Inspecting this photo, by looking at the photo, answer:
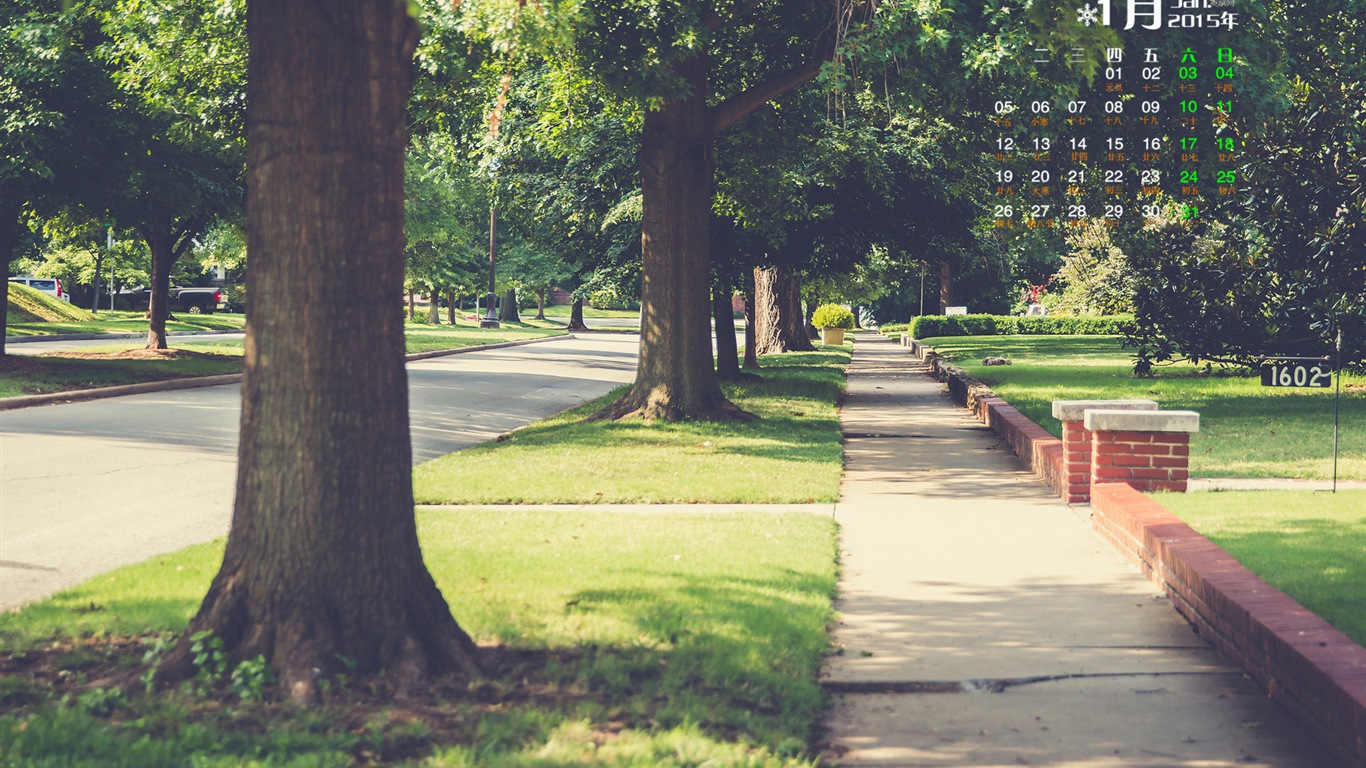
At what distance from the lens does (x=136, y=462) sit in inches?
510

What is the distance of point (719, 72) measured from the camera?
19.4m

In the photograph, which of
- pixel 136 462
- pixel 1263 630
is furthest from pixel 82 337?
pixel 1263 630

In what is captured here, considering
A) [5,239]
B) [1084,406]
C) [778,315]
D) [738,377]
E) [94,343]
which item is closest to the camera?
[1084,406]

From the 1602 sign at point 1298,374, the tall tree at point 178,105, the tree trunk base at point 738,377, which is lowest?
the tree trunk base at point 738,377

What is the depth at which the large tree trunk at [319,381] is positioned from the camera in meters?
5.41

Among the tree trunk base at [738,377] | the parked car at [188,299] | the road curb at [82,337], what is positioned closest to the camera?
the tree trunk base at [738,377]

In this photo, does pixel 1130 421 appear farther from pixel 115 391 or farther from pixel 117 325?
pixel 117 325

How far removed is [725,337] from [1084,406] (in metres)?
15.1

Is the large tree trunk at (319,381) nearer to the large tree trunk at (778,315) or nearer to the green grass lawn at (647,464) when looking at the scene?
the green grass lawn at (647,464)

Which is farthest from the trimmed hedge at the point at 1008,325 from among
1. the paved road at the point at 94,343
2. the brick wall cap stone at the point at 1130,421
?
the brick wall cap stone at the point at 1130,421

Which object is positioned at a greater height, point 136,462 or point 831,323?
point 831,323

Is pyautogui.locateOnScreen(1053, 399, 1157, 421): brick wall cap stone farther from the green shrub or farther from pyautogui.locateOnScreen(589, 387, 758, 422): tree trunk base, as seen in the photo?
the green shrub

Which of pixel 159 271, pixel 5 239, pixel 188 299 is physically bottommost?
pixel 188 299

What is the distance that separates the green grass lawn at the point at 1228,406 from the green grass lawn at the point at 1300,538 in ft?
6.21
